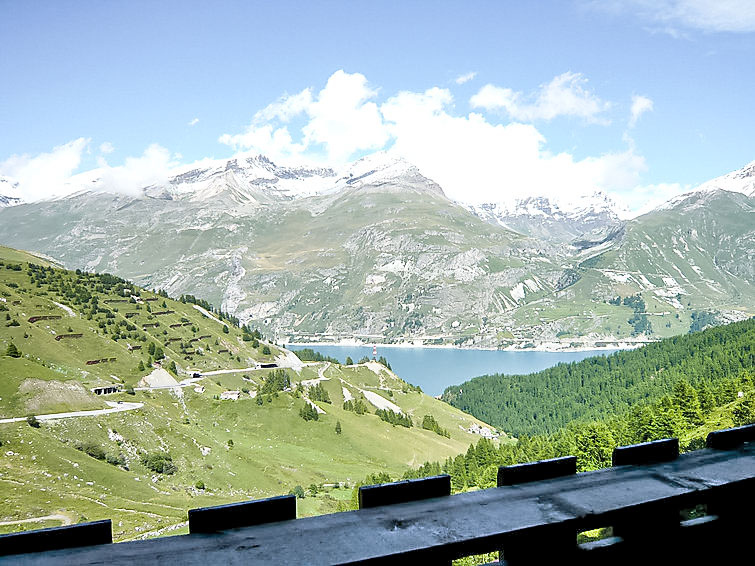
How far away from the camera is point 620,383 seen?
17762 centimetres

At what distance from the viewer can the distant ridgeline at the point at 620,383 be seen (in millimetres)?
143250

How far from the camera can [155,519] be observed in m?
45.1

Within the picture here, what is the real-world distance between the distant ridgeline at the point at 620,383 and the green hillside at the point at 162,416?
33520mm

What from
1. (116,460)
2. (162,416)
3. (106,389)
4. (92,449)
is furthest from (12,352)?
(116,460)

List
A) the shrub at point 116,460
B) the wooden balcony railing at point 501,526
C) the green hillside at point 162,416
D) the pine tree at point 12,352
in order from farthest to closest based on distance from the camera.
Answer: the pine tree at point 12,352
the shrub at point 116,460
the green hillside at point 162,416
the wooden balcony railing at point 501,526

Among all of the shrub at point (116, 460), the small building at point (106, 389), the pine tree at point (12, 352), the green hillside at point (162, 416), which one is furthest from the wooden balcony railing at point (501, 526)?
the small building at point (106, 389)

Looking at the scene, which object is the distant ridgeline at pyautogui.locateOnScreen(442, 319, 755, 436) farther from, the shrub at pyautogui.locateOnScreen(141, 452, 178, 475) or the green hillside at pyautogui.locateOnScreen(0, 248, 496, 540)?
the shrub at pyautogui.locateOnScreen(141, 452, 178, 475)

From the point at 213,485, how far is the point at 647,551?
7283 cm

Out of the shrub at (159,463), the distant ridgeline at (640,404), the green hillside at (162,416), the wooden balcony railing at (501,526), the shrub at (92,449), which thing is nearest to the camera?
the wooden balcony railing at (501,526)

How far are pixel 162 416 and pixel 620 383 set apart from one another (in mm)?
145268

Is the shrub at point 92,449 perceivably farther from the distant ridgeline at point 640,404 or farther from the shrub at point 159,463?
the distant ridgeline at point 640,404

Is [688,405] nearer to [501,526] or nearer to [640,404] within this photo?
[640,404]

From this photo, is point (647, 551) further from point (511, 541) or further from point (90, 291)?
point (90, 291)

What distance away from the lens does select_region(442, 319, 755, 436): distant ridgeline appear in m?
143
